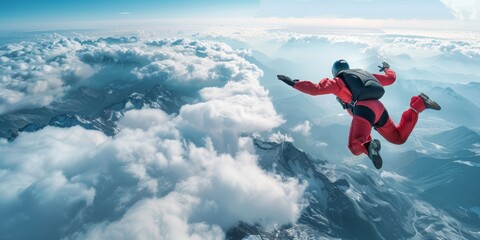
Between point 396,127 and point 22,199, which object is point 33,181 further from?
point 396,127

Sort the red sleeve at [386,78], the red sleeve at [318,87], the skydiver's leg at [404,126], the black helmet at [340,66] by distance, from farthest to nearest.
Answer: the red sleeve at [386,78], the black helmet at [340,66], the skydiver's leg at [404,126], the red sleeve at [318,87]

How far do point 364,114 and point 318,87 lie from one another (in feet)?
7.84

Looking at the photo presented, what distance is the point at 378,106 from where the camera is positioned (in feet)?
36.3

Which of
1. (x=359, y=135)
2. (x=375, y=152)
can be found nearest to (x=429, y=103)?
(x=359, y=135)

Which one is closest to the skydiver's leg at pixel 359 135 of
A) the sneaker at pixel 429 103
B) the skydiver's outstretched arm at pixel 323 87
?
the skydiver's outstretched arm at pixel 323 87

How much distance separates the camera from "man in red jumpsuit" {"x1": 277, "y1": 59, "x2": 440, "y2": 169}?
31.8ft

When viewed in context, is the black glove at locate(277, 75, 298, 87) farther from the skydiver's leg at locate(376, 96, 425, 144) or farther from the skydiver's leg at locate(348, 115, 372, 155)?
the skydiver's leg at locate(376, 96, 425, 144)

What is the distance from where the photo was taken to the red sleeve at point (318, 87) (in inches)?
382

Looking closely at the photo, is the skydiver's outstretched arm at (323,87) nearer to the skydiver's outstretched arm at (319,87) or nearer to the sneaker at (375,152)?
the skydiver's outstretched arm at (319,87)

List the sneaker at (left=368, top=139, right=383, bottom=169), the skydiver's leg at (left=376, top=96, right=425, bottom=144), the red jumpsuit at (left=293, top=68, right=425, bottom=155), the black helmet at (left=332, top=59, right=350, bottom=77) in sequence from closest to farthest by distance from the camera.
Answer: the sneaker at (left=368, top=139, right=383, bottom=169), the red jumpsuit at (left=293, top=68, right=425, bottom=155), the skydiver's leg at (left=376, top=96, right=425, bottom=144), the black helmet at (left=332, top=59, right=350, bottom=77)

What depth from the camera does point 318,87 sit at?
10.0 m

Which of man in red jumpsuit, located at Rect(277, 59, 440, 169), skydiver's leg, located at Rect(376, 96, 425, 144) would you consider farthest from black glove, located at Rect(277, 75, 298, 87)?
skydiver's leg, located at Rect(376, 96, 425, 144)

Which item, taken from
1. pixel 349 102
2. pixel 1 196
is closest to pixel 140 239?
pixel 1 196

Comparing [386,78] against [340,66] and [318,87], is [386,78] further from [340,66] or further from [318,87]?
[318,87]
